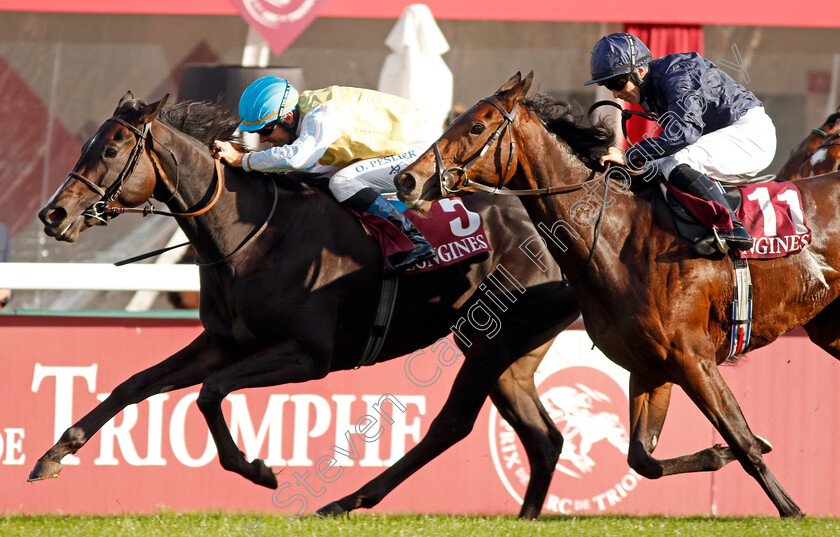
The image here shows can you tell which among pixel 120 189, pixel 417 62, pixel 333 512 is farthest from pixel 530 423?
pixel 417 62

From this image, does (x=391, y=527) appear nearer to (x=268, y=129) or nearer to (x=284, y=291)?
(x=284, y=291)

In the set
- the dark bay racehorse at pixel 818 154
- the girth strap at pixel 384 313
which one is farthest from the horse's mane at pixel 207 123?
the dark bay racehorse at pixel 818 154

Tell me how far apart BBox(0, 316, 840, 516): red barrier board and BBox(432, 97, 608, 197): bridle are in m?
1.96

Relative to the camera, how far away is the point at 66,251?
30.3 ft

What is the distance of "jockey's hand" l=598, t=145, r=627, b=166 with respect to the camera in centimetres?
442

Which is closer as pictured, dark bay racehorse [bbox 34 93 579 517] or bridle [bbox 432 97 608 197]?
bridle [bbox 432 97 608 197]

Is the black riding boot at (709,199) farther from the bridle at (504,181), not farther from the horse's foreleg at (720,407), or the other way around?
the horse's foreleg at (720,407)

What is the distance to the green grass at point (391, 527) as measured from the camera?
4480mm

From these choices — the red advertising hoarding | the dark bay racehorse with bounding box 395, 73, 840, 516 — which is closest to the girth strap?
the dark bay racehorse with bounding box 395, 73, 840, 516

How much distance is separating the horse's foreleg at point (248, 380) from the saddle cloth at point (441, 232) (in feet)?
2.19

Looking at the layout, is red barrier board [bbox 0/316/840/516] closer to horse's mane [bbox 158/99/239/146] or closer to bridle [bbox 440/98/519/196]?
horse's mane [bbox 158/99/239/146]

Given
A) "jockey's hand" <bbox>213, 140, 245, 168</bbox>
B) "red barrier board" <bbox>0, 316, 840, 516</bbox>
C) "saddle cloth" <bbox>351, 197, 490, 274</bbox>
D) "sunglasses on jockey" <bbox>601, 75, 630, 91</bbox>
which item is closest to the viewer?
"sunglasses on jockey" <bbox>601, 75, 630, 91</bbox>

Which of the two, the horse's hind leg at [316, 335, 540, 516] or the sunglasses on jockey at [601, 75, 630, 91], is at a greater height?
the sunglasses on jockey at [601, 75, 630, 91]

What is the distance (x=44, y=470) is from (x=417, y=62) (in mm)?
4738
